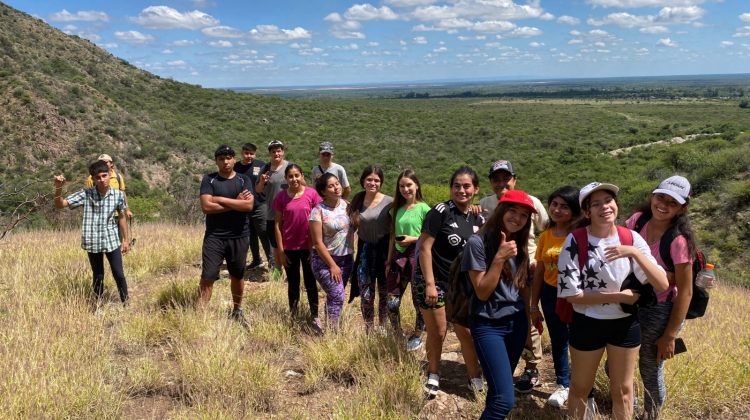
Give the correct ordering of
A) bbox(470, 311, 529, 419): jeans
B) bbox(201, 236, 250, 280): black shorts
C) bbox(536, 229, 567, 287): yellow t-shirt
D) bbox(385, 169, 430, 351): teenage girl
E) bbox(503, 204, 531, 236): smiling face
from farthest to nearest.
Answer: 1. bbox(201, 236, 250, 280): black shorts
2. bbox(385, 169, 430, 351): teenage girl
3. bbox(536, 229, 567, 287): yellow t-shirt
4. bbox(503, 204, 531, 236): smiling face
5. bbox(470, 311, 529, 419): jeans

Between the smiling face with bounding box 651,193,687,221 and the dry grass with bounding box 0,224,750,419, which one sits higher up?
the smiling face with bounding box 651,193,687,221

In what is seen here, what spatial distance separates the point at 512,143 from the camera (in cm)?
4397

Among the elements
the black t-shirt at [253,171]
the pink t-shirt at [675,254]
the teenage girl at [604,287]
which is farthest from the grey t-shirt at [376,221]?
the black t-shirt at [253,171]

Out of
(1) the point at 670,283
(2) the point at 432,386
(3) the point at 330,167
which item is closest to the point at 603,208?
(1) the point at 670,283

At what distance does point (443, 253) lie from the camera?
121 inches

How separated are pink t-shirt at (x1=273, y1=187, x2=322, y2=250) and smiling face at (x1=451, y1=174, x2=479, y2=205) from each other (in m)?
1.46

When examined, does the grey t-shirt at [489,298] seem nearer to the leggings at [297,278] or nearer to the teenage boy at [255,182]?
the leggings at [297,278]

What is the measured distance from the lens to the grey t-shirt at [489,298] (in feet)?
8.35

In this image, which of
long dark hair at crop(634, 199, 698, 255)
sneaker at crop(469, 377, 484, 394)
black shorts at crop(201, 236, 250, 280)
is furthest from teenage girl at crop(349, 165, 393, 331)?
long dark hair at crop(634, 199, 698, 255)

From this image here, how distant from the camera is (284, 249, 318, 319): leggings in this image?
4168 millimetres

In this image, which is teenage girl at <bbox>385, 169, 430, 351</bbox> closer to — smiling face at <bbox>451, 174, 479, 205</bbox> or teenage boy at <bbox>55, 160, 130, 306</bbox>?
smiling face at <bbox>451, 174, 479, 205</bbox>

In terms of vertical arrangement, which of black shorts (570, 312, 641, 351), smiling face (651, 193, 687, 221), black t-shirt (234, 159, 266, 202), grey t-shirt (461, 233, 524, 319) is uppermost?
smiling face (651, 193, 687, 221)

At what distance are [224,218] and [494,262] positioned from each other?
8.50 ft

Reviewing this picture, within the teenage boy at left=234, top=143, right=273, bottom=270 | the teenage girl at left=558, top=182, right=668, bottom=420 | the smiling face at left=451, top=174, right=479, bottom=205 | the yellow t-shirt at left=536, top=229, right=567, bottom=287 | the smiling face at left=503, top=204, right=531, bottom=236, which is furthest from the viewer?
the teenage boy at left=234, top=143, right=273, bottom=270
